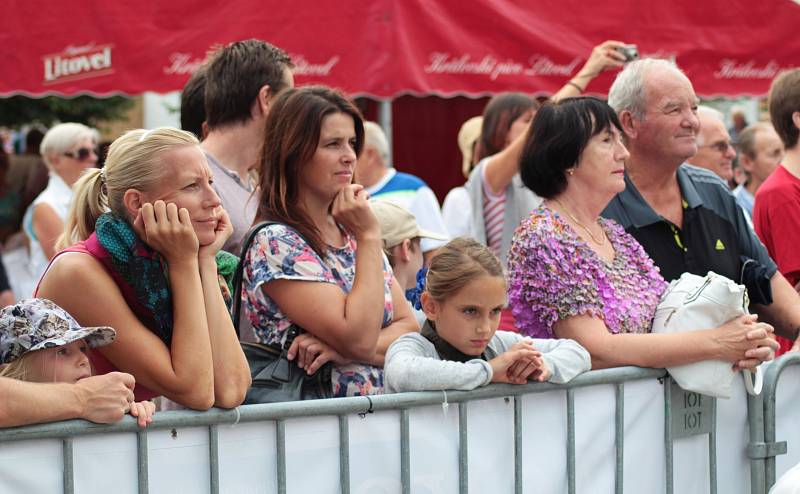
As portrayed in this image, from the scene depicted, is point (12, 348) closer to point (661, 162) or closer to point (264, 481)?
point (264, 481)

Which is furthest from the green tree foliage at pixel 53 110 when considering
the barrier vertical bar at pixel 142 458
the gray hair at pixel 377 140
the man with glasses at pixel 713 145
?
the barrier vertical bar at pixel 142 458

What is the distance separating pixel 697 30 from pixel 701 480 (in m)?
4.00

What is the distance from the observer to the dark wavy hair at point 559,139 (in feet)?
14.1

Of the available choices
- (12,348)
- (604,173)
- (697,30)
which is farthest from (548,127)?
(697,30)

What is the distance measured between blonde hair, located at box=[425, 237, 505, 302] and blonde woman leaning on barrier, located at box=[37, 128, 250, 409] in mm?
726

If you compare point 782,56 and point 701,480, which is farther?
point 782,56

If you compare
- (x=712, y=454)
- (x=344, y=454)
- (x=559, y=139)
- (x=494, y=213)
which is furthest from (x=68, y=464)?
(x=494, y=213)

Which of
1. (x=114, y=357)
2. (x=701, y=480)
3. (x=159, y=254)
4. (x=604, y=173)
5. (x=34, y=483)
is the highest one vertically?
(x=604, y=173)

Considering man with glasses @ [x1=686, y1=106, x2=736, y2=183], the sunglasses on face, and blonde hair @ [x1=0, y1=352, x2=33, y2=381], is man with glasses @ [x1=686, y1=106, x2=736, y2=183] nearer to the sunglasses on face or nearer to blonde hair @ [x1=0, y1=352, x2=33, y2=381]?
the sunglasses on face

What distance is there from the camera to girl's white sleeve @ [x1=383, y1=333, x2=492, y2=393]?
346cm

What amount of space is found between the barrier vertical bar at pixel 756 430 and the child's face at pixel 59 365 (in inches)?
97.0

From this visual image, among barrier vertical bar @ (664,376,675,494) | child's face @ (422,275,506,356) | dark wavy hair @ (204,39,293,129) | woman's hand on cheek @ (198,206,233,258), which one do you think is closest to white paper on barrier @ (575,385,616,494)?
barrier vertical bar @ (664,376,675,494)

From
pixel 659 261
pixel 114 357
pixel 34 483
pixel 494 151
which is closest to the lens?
pixel 34 483

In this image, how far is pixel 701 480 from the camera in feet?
13.8
